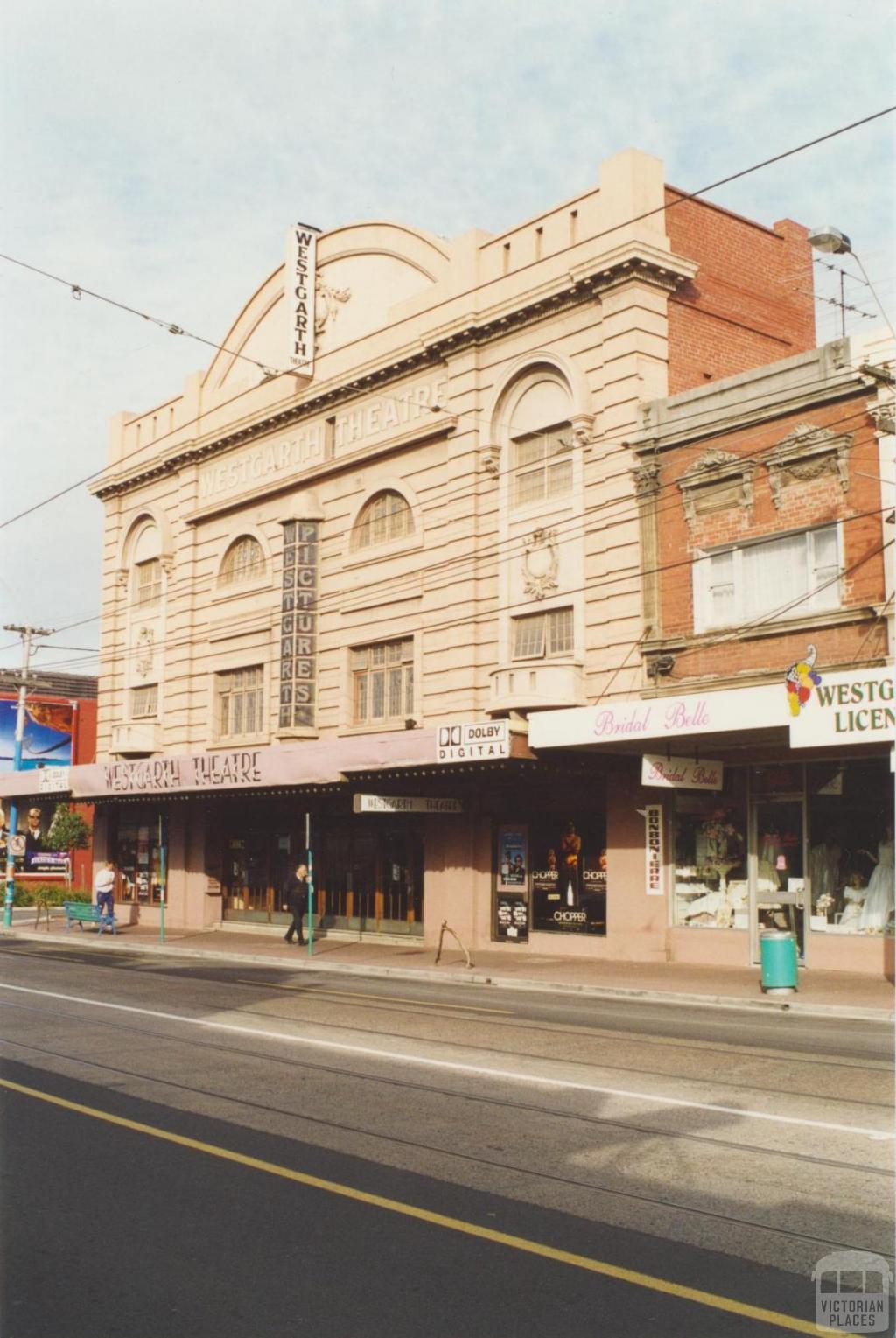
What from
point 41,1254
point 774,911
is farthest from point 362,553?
point 41,1254

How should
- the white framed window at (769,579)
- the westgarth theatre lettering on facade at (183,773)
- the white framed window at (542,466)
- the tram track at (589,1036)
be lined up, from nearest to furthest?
the tram track at (589,1036)
the white framed window at (769,579)
the white framed window at (542,466)
the westgarth theatre lettering on facade at (183,773)

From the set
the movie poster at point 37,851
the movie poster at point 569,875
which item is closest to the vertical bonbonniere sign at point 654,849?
the movie poster at point 569,875

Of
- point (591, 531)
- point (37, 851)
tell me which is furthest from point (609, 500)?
point (37, 851)

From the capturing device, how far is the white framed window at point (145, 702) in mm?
37469

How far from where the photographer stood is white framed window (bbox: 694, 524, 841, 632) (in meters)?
20.6

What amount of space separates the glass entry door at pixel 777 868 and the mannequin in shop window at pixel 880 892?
3.63 ft

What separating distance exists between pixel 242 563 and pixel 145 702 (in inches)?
244

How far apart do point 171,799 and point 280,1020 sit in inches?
838

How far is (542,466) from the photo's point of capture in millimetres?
25922

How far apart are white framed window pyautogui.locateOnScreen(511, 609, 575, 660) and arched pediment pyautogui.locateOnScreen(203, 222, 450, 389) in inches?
330

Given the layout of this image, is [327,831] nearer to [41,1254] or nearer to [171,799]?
[171,799]

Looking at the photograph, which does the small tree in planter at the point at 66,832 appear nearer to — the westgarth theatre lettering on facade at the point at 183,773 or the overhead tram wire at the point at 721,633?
the westgarth theatre lettering on facade at the point at 183,773

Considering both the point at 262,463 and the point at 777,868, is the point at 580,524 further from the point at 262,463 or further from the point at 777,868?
the point at 262,463

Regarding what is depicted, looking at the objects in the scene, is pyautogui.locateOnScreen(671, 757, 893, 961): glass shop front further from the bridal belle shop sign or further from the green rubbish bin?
the green rubbish bin
